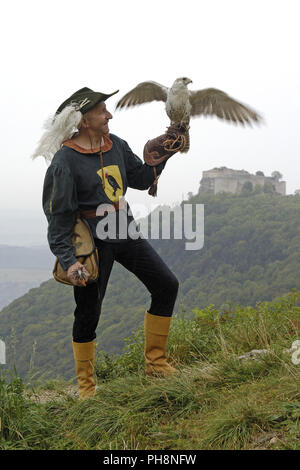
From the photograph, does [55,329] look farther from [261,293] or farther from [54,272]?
[54,272]

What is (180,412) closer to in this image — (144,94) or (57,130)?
(57,130)

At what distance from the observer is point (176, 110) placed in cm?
345

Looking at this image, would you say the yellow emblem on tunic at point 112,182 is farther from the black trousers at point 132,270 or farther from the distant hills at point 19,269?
the distant hills at point 19,269

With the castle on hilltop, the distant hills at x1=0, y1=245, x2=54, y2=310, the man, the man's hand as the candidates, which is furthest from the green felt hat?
the distant hills at x1=0, y1=245, x2=54, y2=310

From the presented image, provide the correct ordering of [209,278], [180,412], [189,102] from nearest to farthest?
[180,412] → [189,102] → [209,278]

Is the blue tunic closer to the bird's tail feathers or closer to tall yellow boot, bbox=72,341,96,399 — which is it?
the bird's tail feathers

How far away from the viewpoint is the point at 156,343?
11.4ft

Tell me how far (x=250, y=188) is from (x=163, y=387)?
218 feet

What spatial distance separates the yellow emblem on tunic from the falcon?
0.50 meters

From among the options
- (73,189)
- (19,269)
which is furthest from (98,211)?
(19,269)

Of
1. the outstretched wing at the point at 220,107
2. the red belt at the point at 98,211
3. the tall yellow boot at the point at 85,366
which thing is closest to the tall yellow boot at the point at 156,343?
the tall yellow boot at the point at 85,366

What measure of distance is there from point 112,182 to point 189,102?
0.97 meters
